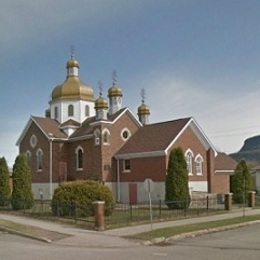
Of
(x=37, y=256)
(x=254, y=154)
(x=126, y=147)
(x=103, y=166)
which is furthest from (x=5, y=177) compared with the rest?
(x=254, y=154)

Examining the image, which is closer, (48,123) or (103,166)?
(103,166)

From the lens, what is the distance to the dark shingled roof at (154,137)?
33594 mm

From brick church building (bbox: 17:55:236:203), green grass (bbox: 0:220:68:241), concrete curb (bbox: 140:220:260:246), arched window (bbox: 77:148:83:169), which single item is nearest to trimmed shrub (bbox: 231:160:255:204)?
brick church building (bbox: 17:55:236:203)

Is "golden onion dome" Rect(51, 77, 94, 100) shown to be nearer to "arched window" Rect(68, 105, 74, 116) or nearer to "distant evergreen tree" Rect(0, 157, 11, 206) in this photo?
"arched window" Rect(68, 105, 74, 116)

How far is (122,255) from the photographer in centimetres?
1191

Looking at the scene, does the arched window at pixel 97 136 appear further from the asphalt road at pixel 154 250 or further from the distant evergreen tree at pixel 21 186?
the asphalt road at pixel 154 250

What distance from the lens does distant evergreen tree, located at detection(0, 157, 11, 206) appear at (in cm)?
2947

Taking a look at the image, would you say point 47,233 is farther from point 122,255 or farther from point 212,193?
point 212,193

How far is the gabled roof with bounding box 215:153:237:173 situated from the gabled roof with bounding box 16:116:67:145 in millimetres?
15526

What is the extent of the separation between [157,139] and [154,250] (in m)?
21.9

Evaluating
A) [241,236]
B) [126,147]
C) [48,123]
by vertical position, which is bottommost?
[241,236]

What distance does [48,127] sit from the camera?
41.0m

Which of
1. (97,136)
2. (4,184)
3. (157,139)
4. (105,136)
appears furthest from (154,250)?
(97,136)

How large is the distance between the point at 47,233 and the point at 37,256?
197 inches
